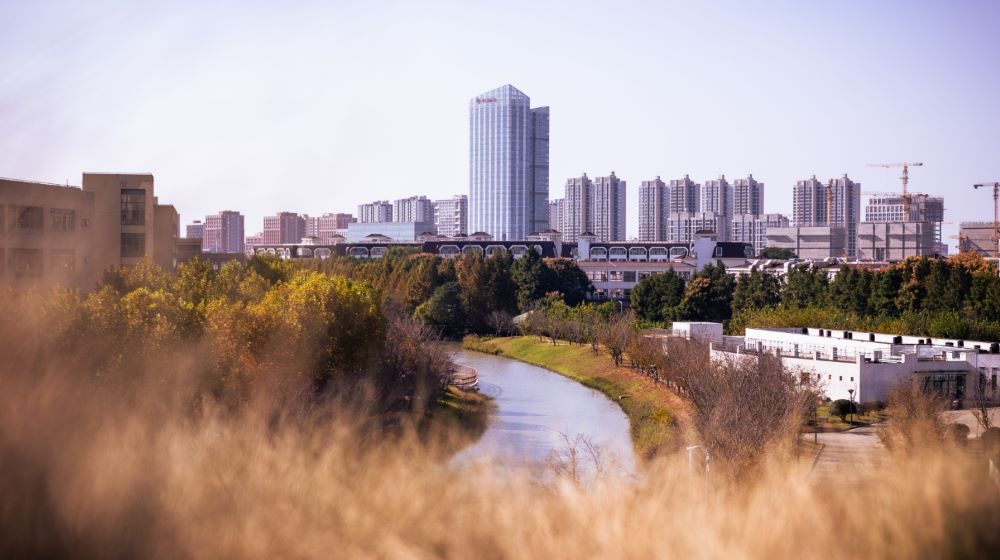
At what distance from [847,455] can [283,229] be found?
92.5ft

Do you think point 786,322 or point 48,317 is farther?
point 786,322

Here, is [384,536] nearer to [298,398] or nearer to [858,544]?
[858,544]

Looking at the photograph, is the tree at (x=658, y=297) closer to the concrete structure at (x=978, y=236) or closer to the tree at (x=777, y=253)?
the tree at (x=777, y=253)

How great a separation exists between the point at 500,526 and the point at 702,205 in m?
44.0

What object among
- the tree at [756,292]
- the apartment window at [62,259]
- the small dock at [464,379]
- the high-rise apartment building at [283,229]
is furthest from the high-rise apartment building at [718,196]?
the apartment window at [62,259]

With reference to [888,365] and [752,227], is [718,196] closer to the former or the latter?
[752,227]

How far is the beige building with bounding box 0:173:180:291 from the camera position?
6.17 meters

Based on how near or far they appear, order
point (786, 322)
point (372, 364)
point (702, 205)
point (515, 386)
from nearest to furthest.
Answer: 1. point (372, 364)
2. point (515, 386)
3. point (786, 322)
4. point (702, 205)

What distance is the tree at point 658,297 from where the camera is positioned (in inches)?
632

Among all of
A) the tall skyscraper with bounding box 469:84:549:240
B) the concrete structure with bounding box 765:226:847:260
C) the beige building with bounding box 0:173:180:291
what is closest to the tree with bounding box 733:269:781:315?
the beige building with bounding box 0:173:180:291

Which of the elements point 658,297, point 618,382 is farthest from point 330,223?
point 618,382

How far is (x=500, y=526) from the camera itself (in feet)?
10.5

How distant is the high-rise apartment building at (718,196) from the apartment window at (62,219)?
3912cm

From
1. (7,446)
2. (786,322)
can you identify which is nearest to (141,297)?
(7,446)
